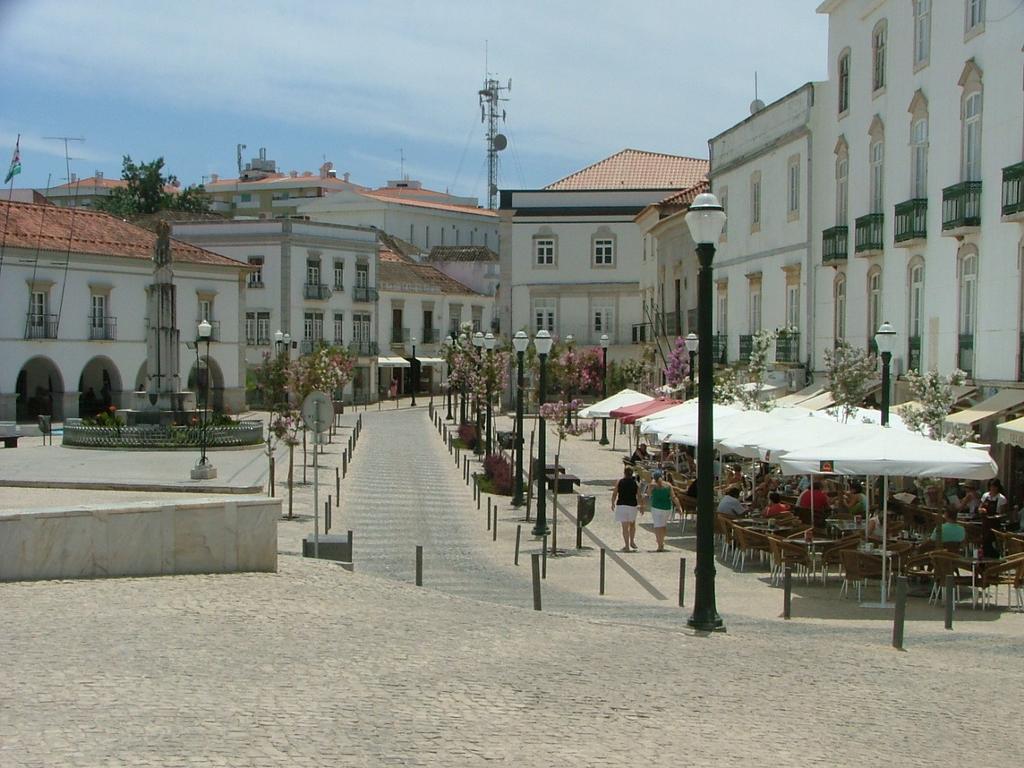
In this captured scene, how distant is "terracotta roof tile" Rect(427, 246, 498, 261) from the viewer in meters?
89.0

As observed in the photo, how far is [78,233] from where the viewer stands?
51.7 meters

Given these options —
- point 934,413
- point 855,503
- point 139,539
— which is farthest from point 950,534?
point 139,539

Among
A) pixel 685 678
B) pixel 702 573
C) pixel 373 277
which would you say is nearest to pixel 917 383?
pixel 702 573

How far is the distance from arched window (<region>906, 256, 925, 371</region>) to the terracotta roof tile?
2451 inches

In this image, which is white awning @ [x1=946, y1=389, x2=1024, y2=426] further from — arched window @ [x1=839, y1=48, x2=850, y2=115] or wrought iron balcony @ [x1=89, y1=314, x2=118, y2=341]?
wrought iron balcony @ [x1=89, y1=314, x2=118, y2=341]

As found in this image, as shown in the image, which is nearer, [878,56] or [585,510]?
[585,510]

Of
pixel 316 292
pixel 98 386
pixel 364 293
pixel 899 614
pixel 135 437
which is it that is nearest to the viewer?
pixel 899 614

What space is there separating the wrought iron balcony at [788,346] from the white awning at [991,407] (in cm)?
1185

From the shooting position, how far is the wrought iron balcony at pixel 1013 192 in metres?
21.8

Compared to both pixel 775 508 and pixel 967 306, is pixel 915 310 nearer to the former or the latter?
pixel 967 306

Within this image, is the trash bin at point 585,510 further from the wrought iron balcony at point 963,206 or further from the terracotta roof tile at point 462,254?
the terracotta roof tile at point 462,254

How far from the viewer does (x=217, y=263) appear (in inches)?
2251

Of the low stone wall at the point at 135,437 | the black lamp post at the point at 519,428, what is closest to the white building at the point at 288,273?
the low stone wall at the point at 135,437

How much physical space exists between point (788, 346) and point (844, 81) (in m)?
6.94
